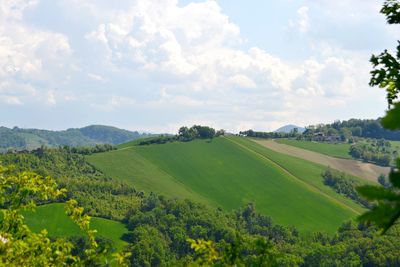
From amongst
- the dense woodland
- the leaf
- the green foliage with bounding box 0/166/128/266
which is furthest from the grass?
the leaf

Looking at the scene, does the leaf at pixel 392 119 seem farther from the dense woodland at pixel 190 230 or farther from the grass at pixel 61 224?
the grass at pixel 61 224

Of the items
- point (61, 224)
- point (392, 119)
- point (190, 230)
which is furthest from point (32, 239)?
point (190, 230)

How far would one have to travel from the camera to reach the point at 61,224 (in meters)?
154

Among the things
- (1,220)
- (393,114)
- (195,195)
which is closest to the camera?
(393,114)

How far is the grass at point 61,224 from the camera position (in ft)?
493

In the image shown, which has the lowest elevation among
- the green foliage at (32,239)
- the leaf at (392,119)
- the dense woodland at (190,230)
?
the dense woodland at (190,230)

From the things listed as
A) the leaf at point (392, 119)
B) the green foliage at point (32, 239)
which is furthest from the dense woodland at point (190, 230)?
the leaf at point (392, 119)

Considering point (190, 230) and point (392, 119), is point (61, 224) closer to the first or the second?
point (190, 230)

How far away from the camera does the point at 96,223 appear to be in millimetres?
161500

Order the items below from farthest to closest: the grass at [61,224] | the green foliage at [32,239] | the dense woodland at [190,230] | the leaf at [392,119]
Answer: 1. the grass at [61,224]
2. the dense woodland at [190,230]
3. the green foliage at [32,239]
4. the leaf at [392,119]

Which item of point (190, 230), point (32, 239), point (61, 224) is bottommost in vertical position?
point (190, 230)

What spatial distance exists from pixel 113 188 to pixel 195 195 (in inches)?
1282

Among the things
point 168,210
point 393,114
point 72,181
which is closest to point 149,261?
point 168,210

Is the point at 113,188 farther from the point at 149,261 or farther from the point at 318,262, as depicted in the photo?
the point at 318,262
